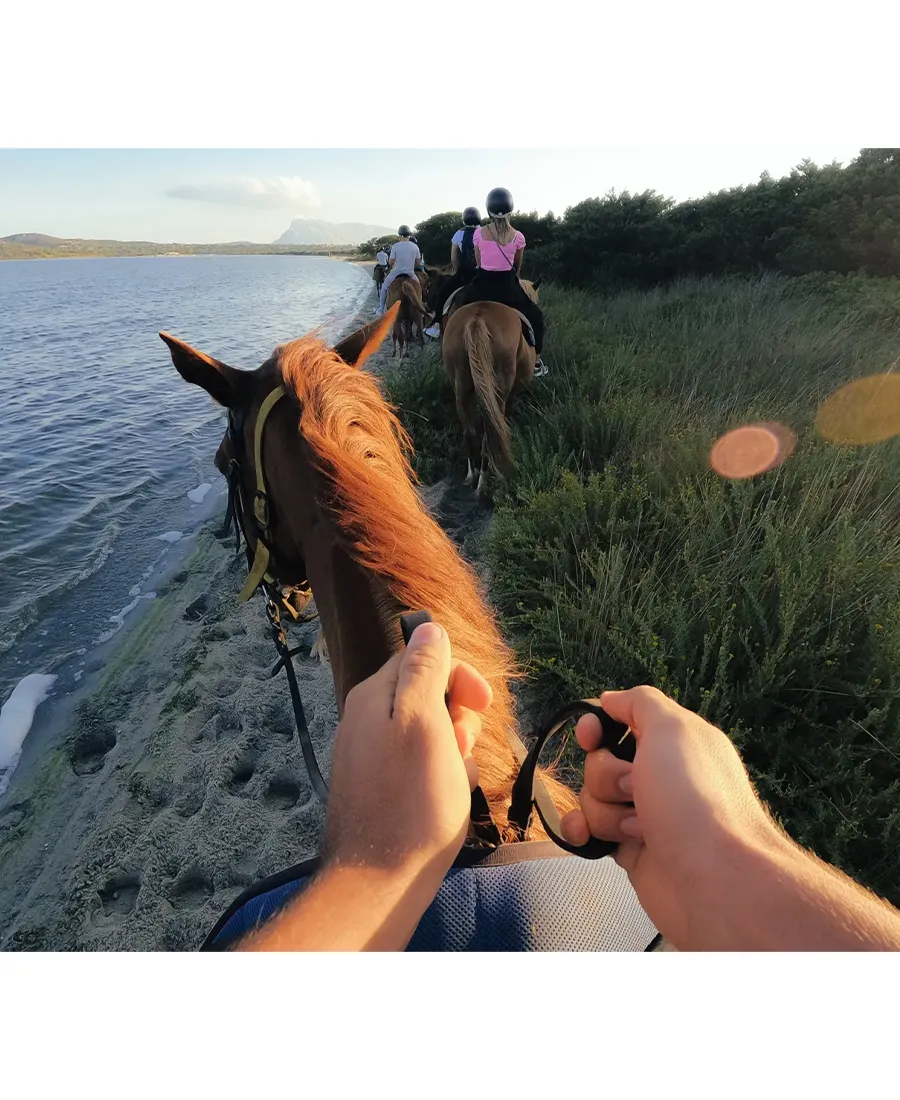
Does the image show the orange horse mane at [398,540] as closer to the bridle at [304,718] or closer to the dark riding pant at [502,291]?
the bridle at [304,718]

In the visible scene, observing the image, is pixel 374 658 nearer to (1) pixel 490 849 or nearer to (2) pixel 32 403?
(1) pixel 490 849

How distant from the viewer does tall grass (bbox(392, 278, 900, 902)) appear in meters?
2.09

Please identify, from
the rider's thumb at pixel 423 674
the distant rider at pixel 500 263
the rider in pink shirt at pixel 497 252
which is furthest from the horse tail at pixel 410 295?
the rider's thumb at pixel 423 674

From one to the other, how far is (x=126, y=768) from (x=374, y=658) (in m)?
2.52

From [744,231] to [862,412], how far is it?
429 inches

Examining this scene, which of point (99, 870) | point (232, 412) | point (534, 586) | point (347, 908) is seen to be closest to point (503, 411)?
point (534, 586)

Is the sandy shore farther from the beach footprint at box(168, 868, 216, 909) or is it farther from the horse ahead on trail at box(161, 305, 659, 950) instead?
the horse ahead on trail at box(161, 305, 659, 950)

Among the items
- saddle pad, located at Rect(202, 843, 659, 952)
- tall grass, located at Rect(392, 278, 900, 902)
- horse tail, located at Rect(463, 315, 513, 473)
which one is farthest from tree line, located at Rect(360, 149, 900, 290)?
saddle pad, located at Rect(202, 843, 659, 952)

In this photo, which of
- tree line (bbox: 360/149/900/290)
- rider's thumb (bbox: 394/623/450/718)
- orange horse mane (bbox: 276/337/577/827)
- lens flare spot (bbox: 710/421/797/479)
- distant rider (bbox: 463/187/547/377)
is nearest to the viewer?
rider's thumb (bbox: 394/623/450/718)

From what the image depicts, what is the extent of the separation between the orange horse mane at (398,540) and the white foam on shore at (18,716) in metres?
3.26

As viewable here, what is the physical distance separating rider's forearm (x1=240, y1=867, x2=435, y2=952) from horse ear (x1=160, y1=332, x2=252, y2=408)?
1.53 meters

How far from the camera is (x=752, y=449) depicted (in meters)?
3.96

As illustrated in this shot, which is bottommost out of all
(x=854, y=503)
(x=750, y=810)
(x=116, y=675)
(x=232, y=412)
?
(x=116, y=675)

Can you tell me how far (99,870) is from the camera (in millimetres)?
2416
